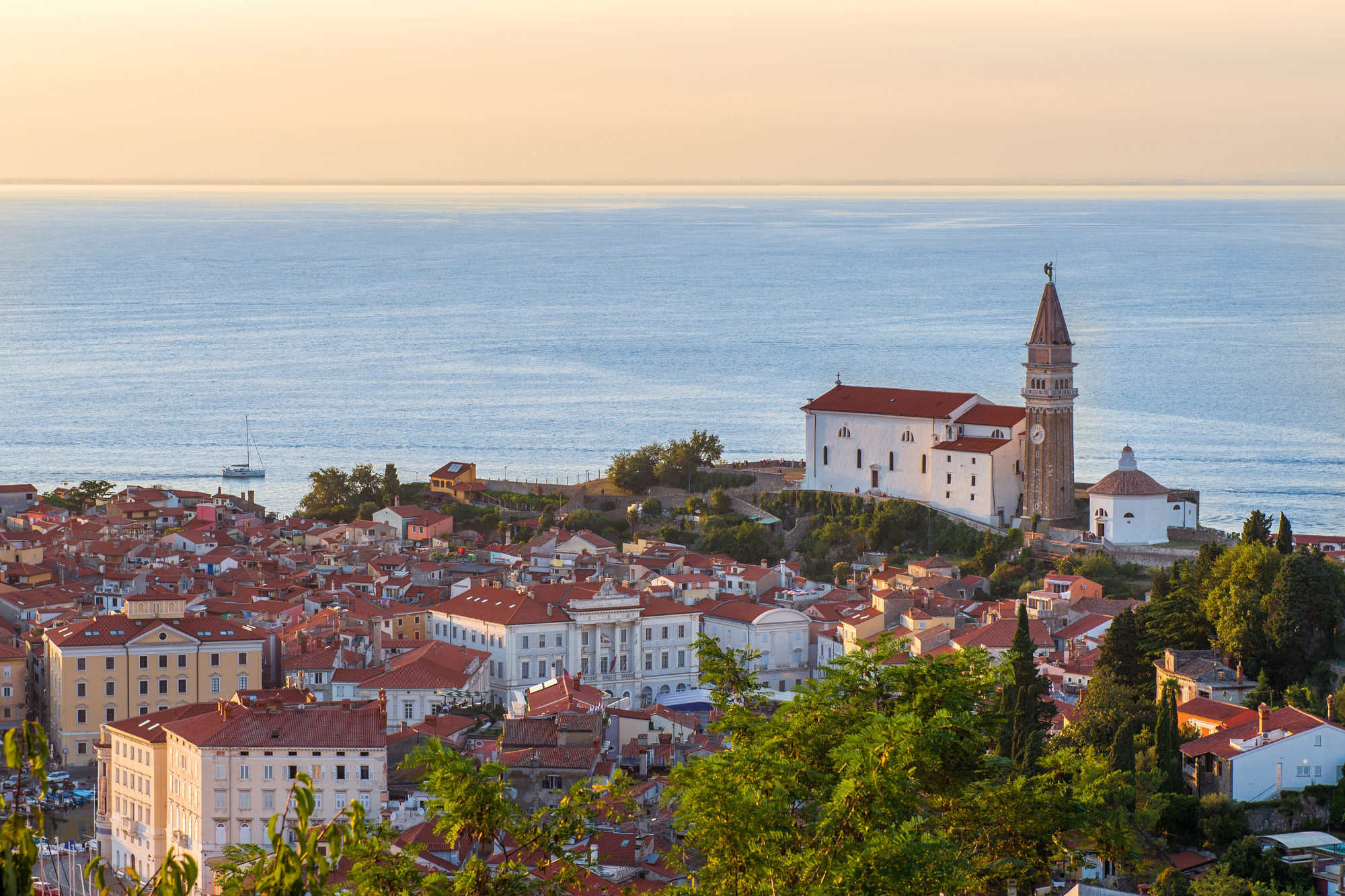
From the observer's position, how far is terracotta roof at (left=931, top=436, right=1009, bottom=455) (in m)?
38.7

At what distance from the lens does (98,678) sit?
1013 inches

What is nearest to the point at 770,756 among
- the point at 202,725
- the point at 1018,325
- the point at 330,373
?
the point at 202,725

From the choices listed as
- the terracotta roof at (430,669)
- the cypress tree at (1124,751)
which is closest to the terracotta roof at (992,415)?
the terracotta roof at (430,669)

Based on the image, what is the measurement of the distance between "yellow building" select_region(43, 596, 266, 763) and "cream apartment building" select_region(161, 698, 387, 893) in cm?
408

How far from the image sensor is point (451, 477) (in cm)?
4553

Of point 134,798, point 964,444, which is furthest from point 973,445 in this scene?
point 134,798

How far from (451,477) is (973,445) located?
1320 cm

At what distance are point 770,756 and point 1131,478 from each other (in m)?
27.4

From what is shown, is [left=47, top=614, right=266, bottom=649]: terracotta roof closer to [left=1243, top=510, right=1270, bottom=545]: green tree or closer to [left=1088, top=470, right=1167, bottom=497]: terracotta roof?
[left=1243, top=510, right=1270, bottom=545]: green tree

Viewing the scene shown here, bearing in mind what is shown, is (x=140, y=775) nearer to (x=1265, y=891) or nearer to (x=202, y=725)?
(x=202, y=725)

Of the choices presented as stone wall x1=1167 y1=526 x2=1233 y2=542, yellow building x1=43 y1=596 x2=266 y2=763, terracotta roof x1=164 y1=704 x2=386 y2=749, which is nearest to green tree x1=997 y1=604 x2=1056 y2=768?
terracotta roof x1=164 y1=704 x2=386 y2=749

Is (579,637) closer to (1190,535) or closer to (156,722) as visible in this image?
(156,722)

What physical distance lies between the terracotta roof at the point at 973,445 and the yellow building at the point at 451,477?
39.5 feet

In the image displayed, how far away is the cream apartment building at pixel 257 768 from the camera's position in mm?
21031
